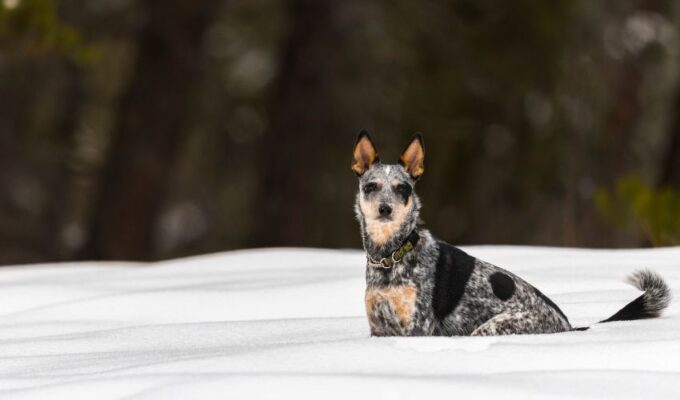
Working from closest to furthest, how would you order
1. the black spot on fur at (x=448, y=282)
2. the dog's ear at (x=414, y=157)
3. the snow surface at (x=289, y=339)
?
the snow surface at (x=289, y=339) < the black spot on fur at (x=448, y=282) < the dog's ear at (x=414, y=157)

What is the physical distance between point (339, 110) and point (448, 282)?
389 inches

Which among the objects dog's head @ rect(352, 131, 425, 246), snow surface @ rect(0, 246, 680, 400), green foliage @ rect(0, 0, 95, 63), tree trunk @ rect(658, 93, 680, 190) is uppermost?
green foliage @ rect(0, 0, 95, 63)

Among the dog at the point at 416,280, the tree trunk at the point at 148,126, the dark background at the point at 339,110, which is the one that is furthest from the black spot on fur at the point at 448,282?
the tree trunk at the point at 148,126

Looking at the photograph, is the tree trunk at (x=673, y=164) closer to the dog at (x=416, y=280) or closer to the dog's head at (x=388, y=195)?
the dog at (x=416, y=280)

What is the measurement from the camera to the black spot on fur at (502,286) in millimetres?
5387

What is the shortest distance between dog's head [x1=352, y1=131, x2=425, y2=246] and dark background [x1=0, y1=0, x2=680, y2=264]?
6.46 metres

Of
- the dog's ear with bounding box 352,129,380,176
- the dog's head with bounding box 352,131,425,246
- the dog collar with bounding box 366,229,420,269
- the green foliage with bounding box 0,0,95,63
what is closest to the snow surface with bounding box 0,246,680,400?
the dog collar with bounding box 366,229,420,269

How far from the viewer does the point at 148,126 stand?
14.2m

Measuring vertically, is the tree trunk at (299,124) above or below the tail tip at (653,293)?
above

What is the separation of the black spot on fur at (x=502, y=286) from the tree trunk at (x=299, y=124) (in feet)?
29.2

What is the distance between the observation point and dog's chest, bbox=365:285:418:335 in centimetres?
521

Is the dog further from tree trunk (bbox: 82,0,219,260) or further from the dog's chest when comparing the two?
tree trunk (bbox: 82,0,219,260)

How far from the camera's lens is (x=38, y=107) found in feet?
61.9

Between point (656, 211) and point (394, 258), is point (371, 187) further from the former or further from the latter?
Answer: point (656, 211)
